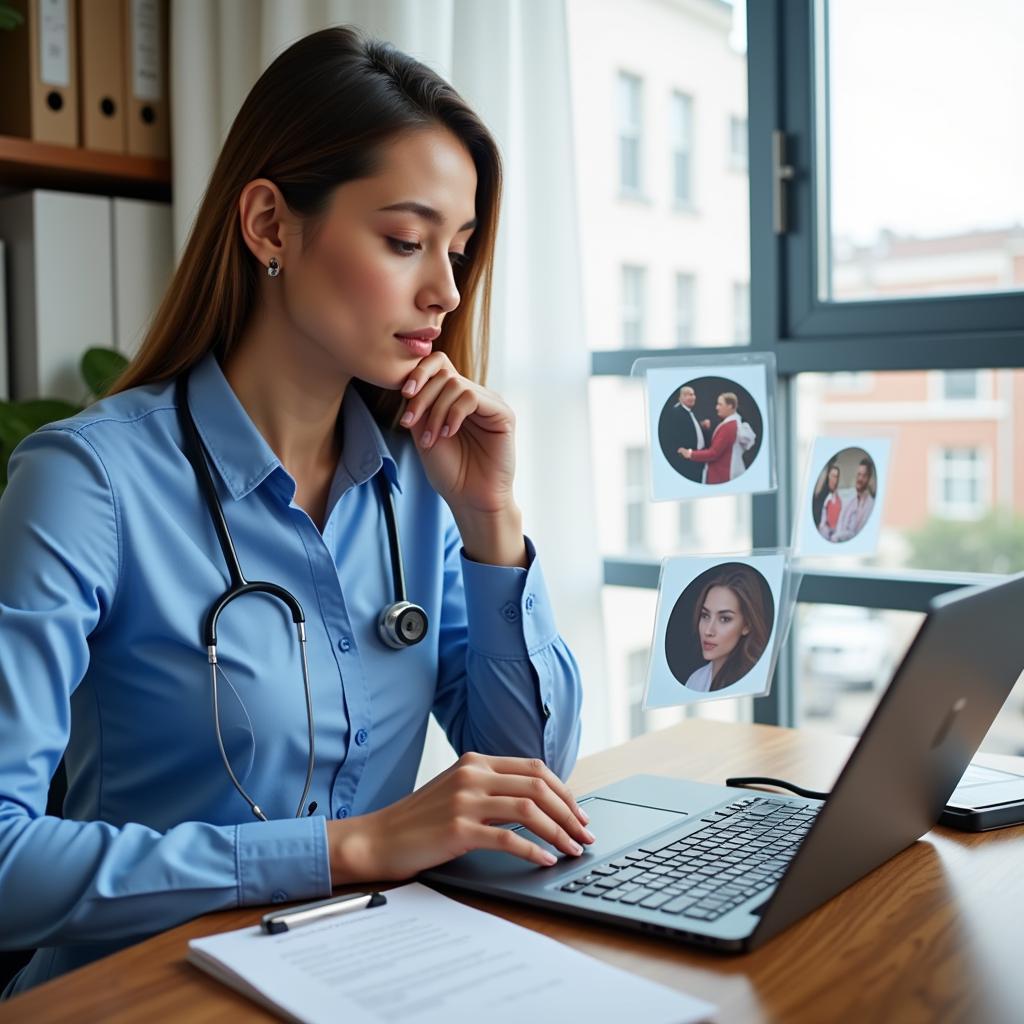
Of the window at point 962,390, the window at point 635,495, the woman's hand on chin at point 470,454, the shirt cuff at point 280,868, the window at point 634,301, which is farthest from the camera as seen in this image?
the window at point 962,390

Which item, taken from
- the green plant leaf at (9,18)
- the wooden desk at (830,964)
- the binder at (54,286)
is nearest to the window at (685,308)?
the binder at (54,286)

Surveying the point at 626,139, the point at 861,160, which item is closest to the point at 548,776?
the point at 861,160

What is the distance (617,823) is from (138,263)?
169 centimetres

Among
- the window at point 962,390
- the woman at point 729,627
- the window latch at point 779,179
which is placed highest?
the window latch at point 779,179

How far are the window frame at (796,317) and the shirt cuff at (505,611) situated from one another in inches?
28.7

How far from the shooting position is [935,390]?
253 inches

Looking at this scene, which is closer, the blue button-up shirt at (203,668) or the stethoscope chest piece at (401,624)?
the blue button-up shirt at (203,668)

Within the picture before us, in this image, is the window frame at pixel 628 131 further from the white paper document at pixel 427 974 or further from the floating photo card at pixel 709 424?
the white paper document at pixel 427 974

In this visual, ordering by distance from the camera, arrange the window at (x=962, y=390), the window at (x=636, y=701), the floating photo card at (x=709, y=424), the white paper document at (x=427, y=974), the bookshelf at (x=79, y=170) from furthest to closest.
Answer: the window at (x=962, y=390)
the window at (x=636, y=701)
the bookshelf at (x=79, y=170)
the floating photo card at (x=709, y=424)
the white paper document at (x=427, y=974)

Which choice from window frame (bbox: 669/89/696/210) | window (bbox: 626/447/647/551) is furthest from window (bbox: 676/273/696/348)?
window (bbox: 626/447/647/551)

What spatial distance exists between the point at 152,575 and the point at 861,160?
1436mm

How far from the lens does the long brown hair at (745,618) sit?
1.38 m

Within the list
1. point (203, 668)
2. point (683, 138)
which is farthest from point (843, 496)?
point (683, 138)

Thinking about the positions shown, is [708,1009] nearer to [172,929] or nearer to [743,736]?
[172,929]
